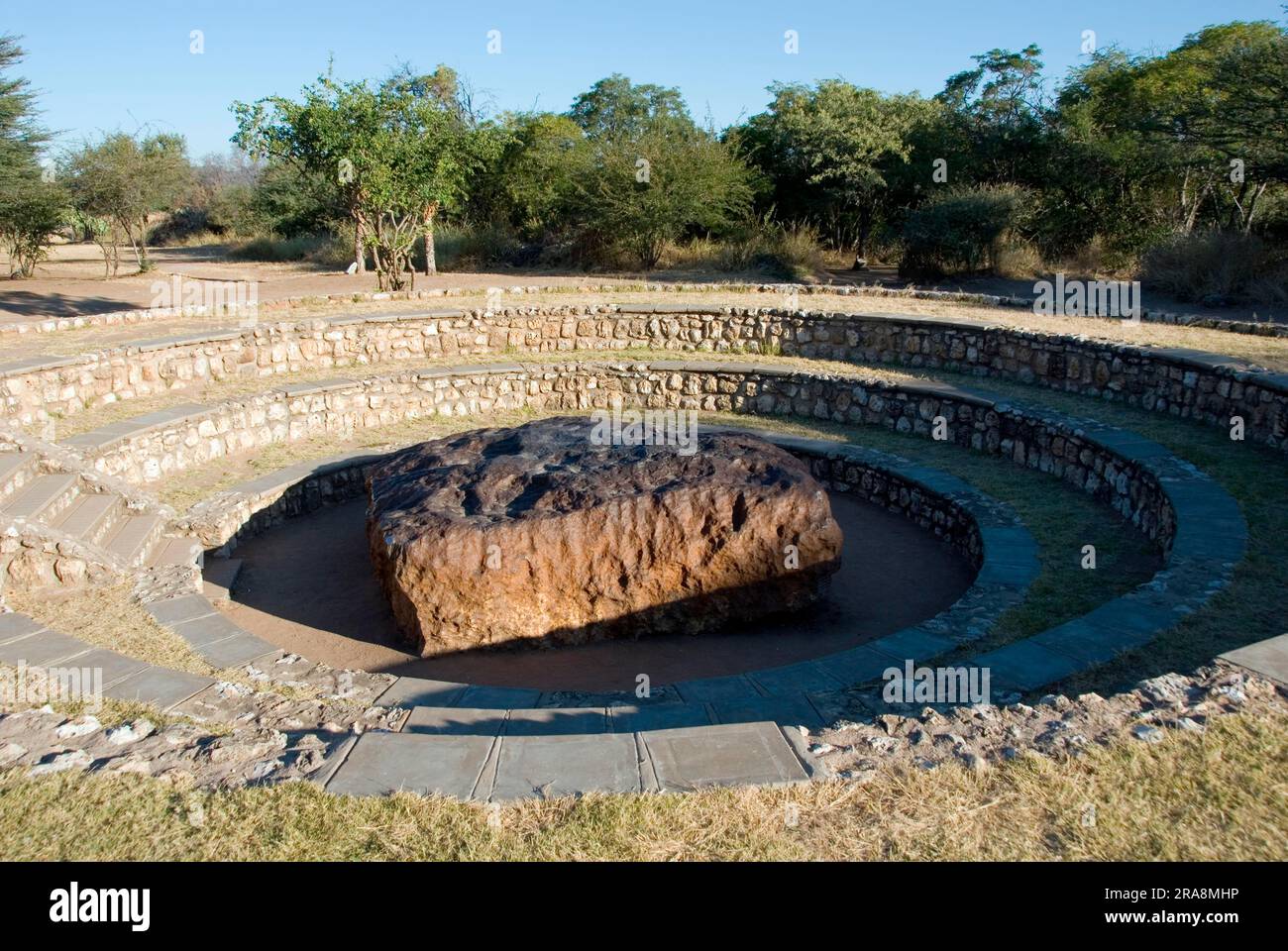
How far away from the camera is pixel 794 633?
638 centimetres

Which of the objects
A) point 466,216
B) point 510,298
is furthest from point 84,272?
point 510,298

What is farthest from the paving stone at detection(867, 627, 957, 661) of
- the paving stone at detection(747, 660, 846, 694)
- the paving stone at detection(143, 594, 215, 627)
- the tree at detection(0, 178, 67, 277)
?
the tree at detection(0, 178, 67, 277)

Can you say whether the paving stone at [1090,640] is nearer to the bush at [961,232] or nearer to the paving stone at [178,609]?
the paving stone at [178,609]

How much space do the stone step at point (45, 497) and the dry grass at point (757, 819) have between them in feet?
13.7

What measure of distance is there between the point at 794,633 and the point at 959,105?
73.9ft

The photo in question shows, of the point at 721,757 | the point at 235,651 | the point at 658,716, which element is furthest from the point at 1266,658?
the point at 235,651

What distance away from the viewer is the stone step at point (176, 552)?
22.1ft

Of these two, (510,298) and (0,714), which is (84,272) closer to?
(510,298)

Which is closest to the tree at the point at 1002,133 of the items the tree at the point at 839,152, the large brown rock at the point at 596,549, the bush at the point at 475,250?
the tree at the point at 839,152

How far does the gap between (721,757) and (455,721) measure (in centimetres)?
142

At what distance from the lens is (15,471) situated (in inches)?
282

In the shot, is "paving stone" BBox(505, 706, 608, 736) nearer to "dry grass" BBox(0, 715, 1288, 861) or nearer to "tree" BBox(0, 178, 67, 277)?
"dry grass" BBox(0, 715, 1288, 861)

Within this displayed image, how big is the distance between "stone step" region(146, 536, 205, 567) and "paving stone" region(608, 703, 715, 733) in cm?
387

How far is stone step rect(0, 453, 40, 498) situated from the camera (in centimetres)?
699
